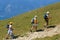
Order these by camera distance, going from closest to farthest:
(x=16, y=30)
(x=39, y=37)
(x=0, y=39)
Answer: (x=39, y=37)
(x=0, y=39)
(x=16, y=30)

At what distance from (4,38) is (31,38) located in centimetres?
423

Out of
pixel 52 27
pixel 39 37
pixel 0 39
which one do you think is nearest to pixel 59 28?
pixel 52 27

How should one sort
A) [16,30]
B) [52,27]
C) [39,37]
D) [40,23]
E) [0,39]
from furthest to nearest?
[40,23]
[16,30]
[52,27]
[0,39]
[39,37]

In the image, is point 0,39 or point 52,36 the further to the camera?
point 0,39

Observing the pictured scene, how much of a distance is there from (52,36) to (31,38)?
243 centimetres

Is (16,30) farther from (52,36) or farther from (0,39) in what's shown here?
(52,36)

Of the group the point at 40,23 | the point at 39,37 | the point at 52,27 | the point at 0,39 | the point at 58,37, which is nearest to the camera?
the point at 58,37

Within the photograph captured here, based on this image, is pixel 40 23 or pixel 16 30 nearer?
pixel 16 30

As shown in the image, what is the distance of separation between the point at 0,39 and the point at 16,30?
6.36 metres

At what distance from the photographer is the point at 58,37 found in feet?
112

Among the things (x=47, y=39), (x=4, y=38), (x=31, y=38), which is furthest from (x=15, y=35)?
(x=47, y=39)

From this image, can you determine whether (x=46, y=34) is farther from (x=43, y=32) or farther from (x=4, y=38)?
(x=4, y=38)

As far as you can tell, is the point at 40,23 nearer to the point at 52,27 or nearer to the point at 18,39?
the point at 52,27

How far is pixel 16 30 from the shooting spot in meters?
44.9
